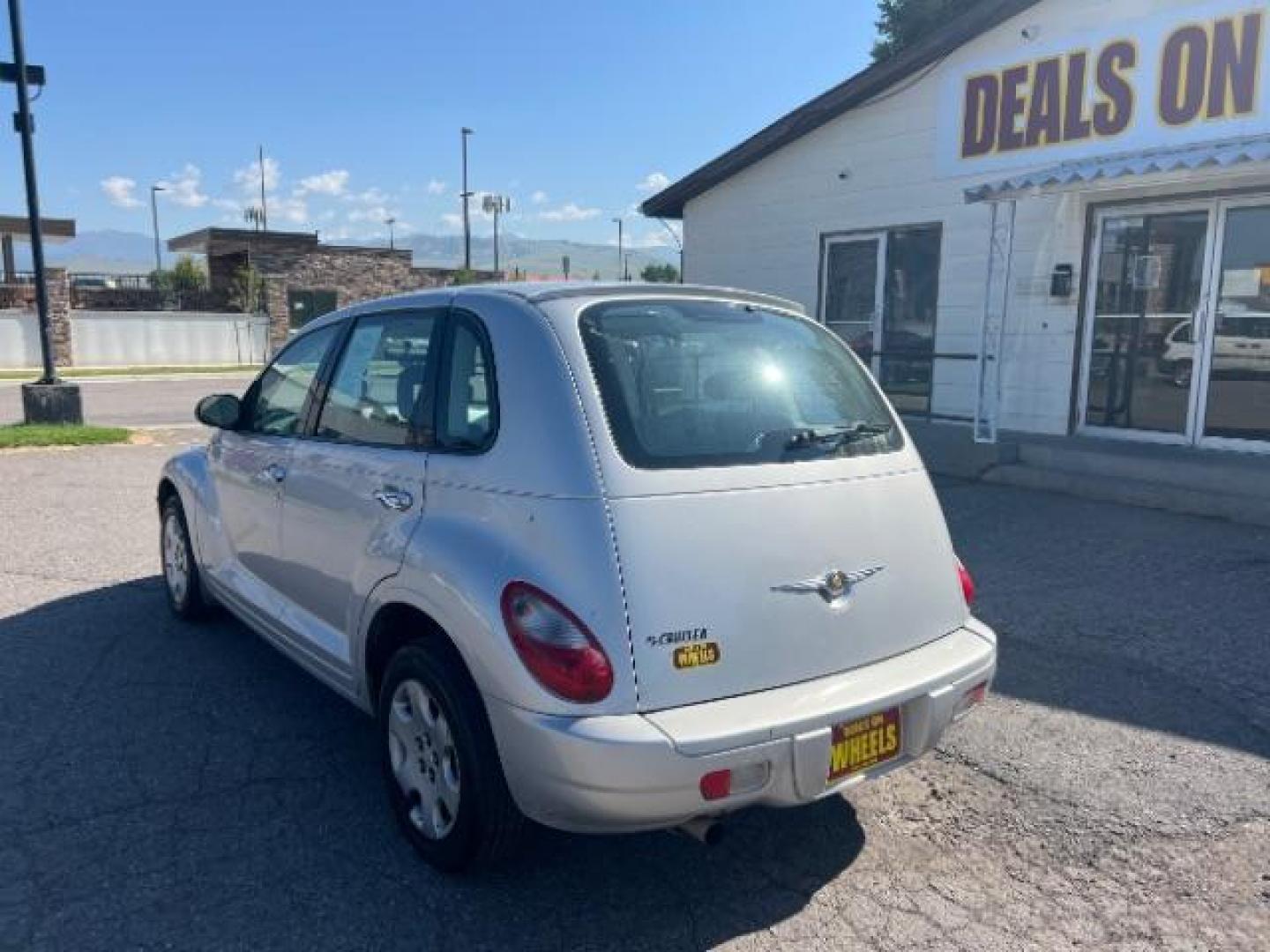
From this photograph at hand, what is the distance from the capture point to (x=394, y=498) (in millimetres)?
3045

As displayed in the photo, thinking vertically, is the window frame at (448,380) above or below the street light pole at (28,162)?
below

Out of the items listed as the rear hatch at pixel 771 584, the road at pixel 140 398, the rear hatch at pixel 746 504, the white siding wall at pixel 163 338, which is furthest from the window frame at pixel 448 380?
the white siding wall at pixel 163 338

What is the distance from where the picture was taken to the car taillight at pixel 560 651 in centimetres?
238

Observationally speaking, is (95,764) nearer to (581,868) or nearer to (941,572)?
(581,868)

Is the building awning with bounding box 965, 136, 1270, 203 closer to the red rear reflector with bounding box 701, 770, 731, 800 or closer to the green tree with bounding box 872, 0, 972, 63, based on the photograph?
the red rear reflector with bounding box 701, 770, 731, 800

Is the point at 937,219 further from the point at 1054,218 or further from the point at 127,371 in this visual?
the point at 127,371

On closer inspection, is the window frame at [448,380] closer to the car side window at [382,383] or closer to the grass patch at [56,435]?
the car side window at [382,383]

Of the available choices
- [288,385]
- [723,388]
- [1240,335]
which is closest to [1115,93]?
[1240,335]

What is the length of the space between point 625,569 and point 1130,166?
761cm

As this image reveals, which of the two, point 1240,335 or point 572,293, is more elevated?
point 572,293

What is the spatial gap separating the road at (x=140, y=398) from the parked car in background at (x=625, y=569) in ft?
41.0

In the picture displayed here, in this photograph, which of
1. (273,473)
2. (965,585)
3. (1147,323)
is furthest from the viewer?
(1147,323)

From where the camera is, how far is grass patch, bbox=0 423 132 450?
36.0 ft

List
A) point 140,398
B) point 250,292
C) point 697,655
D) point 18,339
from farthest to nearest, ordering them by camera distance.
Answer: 1. point 250,292
2. point 18,339
3. point 140,398
4. point 697,655
